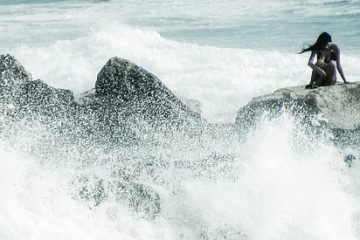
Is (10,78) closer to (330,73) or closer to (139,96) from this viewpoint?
(139,96)

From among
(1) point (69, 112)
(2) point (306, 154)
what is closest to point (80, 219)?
(2) point (306, 154)

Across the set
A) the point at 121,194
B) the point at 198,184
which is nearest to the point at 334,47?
the point at 198,184

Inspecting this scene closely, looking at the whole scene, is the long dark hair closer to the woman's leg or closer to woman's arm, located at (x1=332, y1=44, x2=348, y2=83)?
woman's arm, located at (x1=332, y1=44, x2=348, y2=83)

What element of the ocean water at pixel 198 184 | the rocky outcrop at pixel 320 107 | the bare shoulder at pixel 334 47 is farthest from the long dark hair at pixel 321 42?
the ocean water at pixel 198 184

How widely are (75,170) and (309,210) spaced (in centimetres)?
295

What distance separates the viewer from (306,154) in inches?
367

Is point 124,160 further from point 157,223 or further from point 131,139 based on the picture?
point 157,223

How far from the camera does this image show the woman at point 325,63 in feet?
38.6

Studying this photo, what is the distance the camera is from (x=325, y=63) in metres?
11.8

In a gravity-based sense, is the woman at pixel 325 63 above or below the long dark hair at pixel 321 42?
below

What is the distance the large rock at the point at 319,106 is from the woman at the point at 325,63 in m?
0.34

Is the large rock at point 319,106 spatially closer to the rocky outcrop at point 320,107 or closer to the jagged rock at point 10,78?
the rocky outcrop at point 320,107

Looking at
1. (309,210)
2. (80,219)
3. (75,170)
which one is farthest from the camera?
(75,170)

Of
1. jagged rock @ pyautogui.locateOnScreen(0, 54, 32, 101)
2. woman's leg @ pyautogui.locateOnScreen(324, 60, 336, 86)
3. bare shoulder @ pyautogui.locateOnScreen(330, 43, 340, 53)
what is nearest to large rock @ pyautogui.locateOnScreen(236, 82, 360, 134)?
woman's leg @ pyautogui.locateOnScreen(324, 60, 336, 86)
